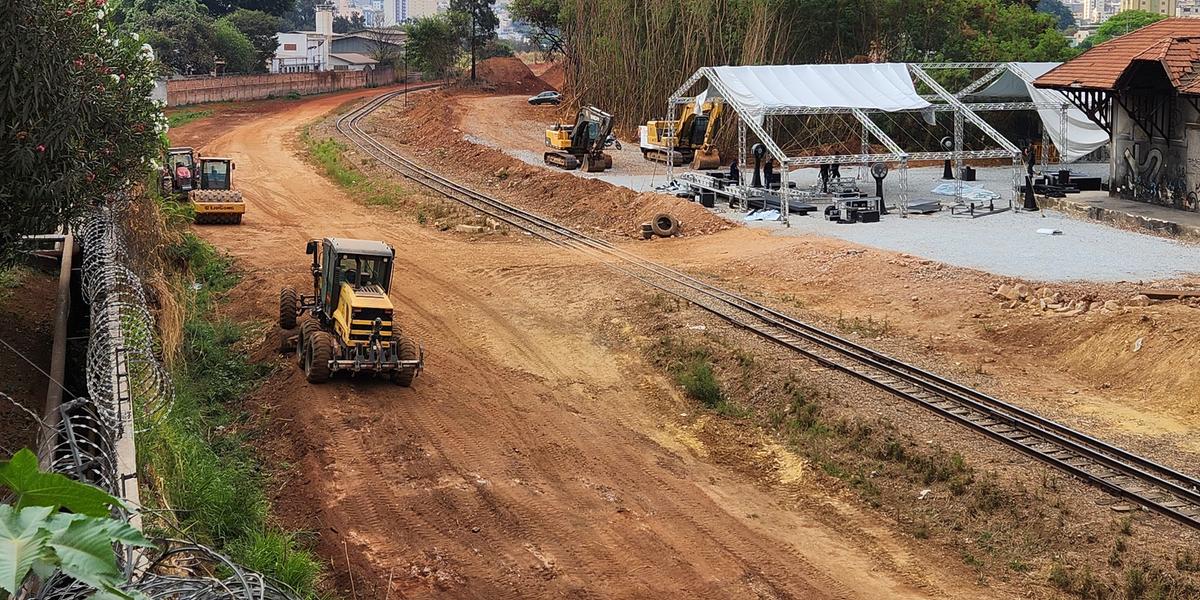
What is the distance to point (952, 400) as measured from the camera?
18984 millimetres

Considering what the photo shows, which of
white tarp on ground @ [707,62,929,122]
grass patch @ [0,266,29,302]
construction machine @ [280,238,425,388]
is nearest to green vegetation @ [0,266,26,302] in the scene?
grass patch @ [0,266,29,302]

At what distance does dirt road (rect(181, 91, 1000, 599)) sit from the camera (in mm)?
13383

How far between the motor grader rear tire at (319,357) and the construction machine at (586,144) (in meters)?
26.8

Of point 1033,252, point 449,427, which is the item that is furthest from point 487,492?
point 1033,252

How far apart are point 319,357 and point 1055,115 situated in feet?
112

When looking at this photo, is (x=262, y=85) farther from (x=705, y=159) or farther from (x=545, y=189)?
(x=545, y=189)

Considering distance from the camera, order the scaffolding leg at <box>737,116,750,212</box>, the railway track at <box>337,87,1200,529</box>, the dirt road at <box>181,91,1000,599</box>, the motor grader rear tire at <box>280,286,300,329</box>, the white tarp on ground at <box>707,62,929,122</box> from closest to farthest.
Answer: the dirt road at <box>181,91,1000,599</box>, the railway track at <box>337,87,1200,529</box>, the motor grader rear tire at <box>280,286,300,329</box>, the scaffolding leg at <box>737,116,750,212</box>, the white tarp on ground at <box>707,62,929,122</box>

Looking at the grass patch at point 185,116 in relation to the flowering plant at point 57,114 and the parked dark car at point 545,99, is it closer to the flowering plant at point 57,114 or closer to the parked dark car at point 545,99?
the parked dark car at point 545,99

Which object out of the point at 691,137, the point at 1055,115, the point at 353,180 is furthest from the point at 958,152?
the point at 353,180

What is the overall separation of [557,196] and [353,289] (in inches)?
836

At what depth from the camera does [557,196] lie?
39719 millimetres

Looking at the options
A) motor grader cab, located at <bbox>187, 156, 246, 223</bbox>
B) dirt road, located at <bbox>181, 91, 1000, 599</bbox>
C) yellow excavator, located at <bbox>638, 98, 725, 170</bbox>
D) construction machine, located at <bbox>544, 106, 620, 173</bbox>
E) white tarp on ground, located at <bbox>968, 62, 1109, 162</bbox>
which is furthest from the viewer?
yellow excavator, located at <bbox>638, 98, 725, 170</bbox>

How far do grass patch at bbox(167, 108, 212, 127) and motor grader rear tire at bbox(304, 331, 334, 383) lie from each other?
150 feet

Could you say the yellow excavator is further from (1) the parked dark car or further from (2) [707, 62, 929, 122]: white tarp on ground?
(1) the parked dark car
